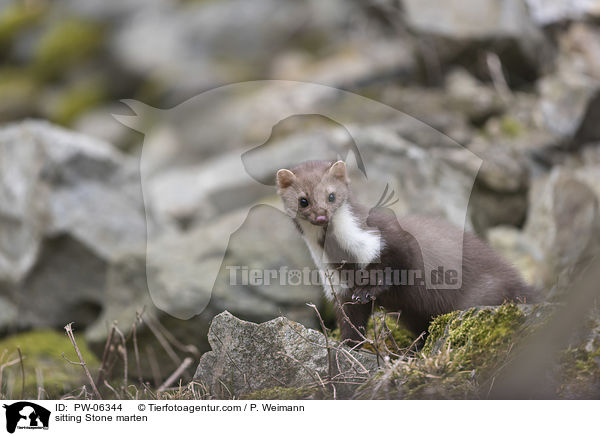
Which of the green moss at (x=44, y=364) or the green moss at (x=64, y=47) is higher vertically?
the green moss at (x=64, y=47)

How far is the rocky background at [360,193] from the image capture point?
3.93m

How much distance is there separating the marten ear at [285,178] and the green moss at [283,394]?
85 cm

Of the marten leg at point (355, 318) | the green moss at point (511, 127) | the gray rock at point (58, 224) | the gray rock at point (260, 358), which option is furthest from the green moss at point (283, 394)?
the green moss at point (511, 127)

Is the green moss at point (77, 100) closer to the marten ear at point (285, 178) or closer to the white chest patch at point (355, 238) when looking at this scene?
the marten ear at point (285, 178)

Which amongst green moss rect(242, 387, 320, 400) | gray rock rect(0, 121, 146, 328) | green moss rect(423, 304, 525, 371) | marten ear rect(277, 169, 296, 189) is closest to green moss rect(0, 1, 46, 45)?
gray rock rect(0, 121, 146, 328)

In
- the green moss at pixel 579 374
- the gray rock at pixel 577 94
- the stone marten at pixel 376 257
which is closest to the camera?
the green moss at pixel 579 374

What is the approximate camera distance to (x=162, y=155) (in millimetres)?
9508

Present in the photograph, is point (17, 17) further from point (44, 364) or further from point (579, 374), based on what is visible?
point (579, 374)

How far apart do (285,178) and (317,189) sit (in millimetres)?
141

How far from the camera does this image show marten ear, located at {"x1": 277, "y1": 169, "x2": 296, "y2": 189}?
2754 millimetres

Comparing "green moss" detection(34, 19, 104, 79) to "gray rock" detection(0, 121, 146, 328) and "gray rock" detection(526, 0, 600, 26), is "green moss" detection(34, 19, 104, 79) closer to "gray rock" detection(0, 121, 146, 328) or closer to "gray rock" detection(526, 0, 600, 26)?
"gray rock" detection(0, 121, 146, 328)

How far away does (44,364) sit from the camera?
4.05m

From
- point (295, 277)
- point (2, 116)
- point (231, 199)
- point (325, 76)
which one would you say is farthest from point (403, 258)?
point (2, 116)

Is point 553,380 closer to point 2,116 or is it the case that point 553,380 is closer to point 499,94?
point 499,94
